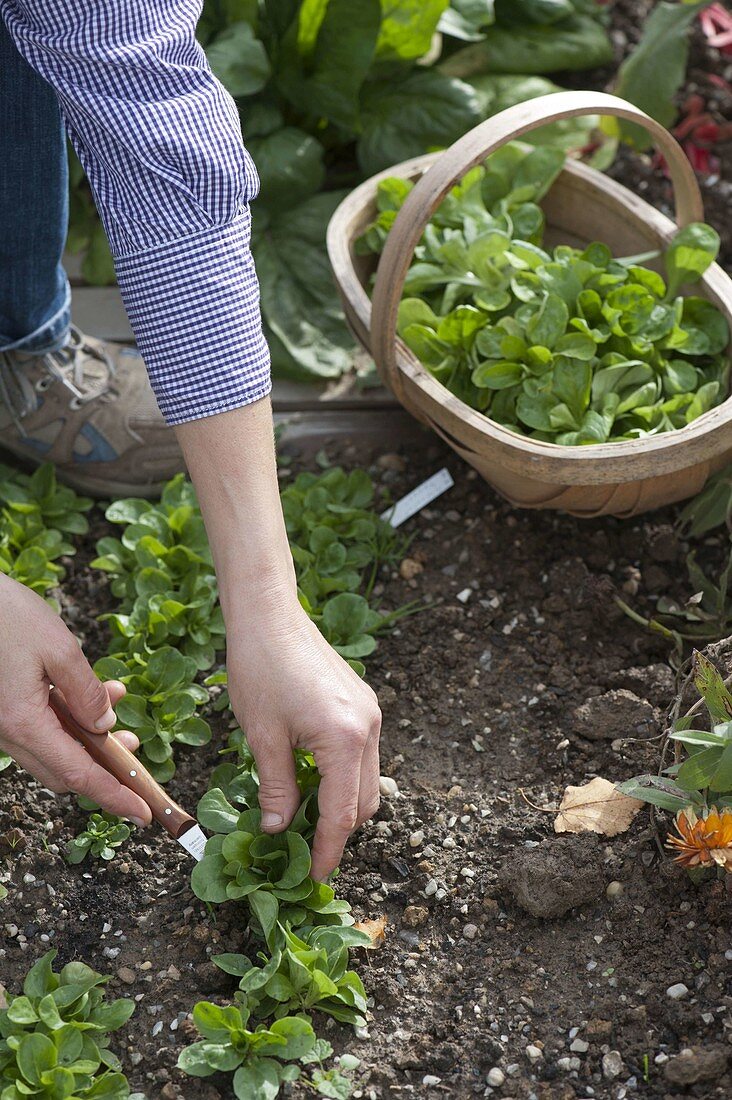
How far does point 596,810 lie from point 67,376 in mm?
1080

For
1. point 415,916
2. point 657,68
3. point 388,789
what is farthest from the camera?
point 657,68

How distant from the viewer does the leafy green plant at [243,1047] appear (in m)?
1.07

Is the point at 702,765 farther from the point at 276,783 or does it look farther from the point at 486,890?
the point at 276,783

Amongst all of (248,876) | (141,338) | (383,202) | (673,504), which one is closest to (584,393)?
(673,504)

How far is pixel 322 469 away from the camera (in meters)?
1.85

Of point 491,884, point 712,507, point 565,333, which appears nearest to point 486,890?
point 491,884

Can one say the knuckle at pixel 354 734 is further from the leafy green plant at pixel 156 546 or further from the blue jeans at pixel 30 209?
the blue jeans at pixel 30 209

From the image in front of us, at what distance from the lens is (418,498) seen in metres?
1.74

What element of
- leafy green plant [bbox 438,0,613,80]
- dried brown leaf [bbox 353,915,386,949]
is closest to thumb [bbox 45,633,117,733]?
dried brown leaf [bbox 353,915,386,949]

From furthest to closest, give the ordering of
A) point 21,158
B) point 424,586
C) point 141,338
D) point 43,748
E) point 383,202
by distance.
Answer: point 383,202 < point 424,586 < point 21,158 < point 141,338 < point 43,748

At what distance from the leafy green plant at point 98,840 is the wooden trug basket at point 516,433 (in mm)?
680

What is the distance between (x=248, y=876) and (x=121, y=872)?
21cm

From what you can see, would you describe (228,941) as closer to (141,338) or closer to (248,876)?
(248,876)

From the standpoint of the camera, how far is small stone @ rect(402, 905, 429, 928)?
1243 mm
